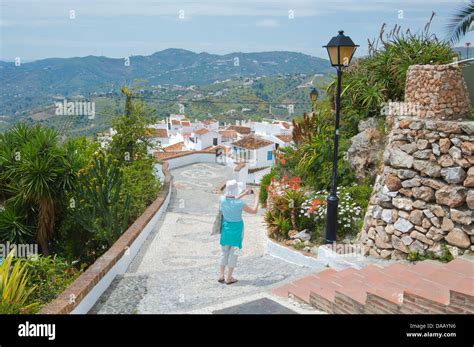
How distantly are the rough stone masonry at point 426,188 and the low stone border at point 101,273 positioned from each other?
410 centimetres

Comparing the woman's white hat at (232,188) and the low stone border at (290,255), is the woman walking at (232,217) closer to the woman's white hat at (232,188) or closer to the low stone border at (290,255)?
the woman's white hat at (232,188)

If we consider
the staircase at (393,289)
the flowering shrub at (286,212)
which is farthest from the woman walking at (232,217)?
the flowering shrub at (286,212)

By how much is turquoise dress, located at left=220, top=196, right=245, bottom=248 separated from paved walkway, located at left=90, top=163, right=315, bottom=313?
0.71 meters

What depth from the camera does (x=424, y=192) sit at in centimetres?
696

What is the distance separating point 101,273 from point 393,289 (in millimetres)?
4058

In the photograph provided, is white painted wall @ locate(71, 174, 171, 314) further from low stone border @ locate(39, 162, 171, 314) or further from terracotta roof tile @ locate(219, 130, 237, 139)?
terracotta roof tile @ locate(219, 130, 237, 139)

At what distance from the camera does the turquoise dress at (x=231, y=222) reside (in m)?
6.46

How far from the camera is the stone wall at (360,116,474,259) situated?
663 centimetres

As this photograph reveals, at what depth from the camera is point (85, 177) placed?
10.0 m

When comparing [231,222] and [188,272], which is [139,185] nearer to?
[188,272]

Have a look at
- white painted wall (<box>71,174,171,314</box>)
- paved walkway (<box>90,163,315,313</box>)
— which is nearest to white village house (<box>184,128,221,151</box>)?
paved walkway (<box>90,163,315,313</box>)
